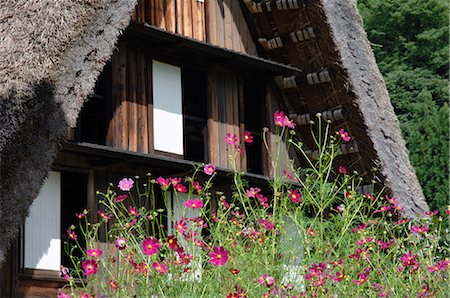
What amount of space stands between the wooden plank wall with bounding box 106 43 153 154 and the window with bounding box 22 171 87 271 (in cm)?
50

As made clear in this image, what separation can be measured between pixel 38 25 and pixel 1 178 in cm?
128

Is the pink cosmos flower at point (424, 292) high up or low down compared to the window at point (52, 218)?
down

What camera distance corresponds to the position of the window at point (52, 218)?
26.6 feet

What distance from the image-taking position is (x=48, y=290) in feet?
26.9

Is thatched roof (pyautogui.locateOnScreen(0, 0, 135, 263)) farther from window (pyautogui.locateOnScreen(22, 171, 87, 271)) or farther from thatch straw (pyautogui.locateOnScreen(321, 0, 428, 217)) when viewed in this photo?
thatch straw (pyautogui.locateOnScreen(321, 0, 428, 217))

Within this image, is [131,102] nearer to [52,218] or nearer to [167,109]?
[167,109]

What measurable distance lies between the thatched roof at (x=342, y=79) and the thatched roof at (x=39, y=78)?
278 cm

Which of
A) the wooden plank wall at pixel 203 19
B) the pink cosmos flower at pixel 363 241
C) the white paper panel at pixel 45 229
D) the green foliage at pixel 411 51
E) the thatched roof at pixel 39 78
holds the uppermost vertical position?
the green foliage at pixel 411 51

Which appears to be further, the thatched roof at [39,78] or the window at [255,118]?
the window at [255,118]

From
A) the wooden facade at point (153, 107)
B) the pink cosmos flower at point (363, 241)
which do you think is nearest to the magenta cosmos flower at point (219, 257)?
the pink cosmos flower at point (363, 241)

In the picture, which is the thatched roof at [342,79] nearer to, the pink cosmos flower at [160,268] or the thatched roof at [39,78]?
the thatched roof at [39,78]

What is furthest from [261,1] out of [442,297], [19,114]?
[442,297]

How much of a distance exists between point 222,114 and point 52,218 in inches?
89.8

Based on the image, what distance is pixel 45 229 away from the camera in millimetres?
8266
